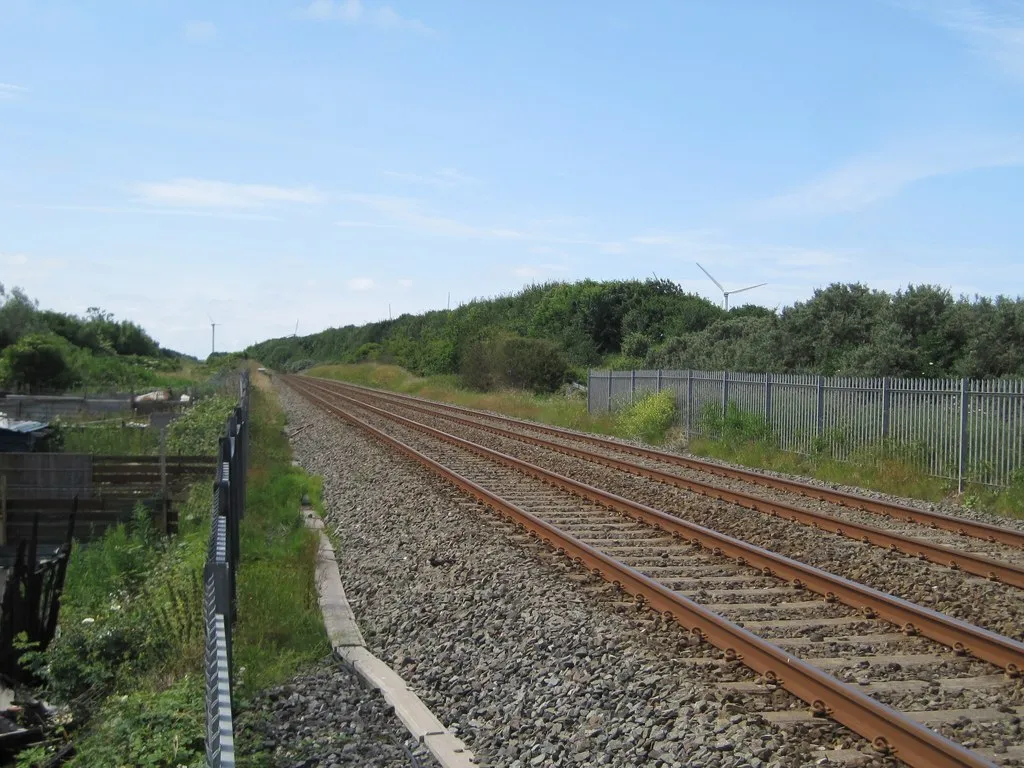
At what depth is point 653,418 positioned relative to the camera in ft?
93.4

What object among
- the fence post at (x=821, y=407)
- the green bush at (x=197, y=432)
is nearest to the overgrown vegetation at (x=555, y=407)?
the fence post at (x=821, y=407)

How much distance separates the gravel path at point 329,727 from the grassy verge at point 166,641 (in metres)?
0.17

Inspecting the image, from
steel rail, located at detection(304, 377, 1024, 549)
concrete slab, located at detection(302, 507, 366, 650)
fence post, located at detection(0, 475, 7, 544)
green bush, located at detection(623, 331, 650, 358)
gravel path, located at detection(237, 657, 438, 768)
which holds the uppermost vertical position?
green bush, located at detection(623, 331, 650, 358)

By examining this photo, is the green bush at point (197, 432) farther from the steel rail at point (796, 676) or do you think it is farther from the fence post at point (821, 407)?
the steel rail at point (796, 676)

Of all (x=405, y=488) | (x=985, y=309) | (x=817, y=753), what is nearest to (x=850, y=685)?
(x=817, y=753)

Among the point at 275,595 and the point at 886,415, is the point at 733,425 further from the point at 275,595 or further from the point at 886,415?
the point at 275,595

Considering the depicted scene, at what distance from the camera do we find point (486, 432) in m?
28.4

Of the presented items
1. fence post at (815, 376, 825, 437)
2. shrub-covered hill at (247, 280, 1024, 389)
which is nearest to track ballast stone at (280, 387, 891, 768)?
fence post at (815, 376, 825, 437)

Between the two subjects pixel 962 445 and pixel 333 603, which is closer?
pixel 333 603

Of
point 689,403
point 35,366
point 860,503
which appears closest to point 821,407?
point 689,403

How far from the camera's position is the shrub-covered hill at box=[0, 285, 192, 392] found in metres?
51.7

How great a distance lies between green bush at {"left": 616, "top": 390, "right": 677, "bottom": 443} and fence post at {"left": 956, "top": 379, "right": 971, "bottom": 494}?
441 inches

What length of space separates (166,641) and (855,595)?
5.69 metres

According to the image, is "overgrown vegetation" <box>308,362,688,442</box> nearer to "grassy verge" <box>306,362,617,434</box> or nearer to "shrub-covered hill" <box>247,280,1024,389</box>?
"grassy verge" <box>306,362,617,434</box>
